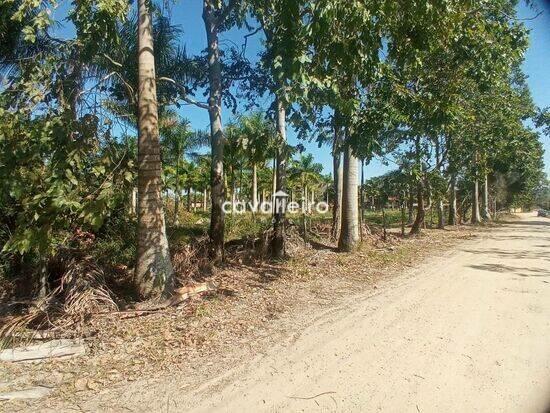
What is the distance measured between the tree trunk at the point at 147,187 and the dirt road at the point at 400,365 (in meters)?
2.48

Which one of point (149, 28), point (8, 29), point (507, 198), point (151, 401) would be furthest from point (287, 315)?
point (507, 198)

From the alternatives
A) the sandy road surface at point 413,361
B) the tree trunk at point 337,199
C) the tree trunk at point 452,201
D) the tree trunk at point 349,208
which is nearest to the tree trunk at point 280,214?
the tree trunk at point 349,208

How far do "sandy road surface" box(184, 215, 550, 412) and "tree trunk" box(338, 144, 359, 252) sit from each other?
4190mm

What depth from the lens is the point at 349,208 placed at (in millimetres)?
10781

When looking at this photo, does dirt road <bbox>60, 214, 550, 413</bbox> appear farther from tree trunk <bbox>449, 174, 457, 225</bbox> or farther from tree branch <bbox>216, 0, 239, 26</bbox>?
tree trunk <bbox>449, 174, 457, 225</bbox>

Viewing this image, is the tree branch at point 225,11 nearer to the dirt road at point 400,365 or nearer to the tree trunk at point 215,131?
the tree trunk at point 215,131

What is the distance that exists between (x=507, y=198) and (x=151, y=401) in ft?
158

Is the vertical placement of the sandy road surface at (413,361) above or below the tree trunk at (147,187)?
below

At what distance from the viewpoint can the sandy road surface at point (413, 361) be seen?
337cm

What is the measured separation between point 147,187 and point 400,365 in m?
4.23

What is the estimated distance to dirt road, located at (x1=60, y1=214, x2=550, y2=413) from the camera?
11.1ft

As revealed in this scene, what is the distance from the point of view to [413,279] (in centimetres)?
777

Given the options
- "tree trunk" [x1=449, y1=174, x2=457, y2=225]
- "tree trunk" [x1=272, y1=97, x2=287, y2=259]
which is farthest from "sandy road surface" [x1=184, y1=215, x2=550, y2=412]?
"tree trunk" [x1=449, y1=174, x2=457, y2=225]

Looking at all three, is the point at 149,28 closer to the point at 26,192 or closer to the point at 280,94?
the point at 280,94
